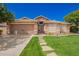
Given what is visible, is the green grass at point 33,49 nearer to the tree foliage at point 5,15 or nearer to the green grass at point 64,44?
the green grass at point 64,44

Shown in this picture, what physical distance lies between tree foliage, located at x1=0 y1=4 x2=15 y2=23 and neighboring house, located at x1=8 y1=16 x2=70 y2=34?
24 cm

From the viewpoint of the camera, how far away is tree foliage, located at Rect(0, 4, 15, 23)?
436 inches

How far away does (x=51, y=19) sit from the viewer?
434 inches

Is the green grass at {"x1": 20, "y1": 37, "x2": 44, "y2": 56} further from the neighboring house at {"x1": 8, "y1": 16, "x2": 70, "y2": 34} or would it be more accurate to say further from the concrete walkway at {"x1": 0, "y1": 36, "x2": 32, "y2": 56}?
the neighboring house at {"x1": 8, "y1": 16, "x2": 70, "y2": 34}

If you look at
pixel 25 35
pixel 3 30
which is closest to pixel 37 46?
pixel 25 35

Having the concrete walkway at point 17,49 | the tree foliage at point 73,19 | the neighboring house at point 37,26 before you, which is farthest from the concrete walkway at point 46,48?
the tree foliage at point 73,19

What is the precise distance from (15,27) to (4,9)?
79cm

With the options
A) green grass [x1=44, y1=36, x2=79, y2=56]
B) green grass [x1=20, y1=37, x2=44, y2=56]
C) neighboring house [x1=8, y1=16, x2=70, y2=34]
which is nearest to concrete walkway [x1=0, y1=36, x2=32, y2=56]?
green grass [x1=20, y1=37, x2=44, y2=56]

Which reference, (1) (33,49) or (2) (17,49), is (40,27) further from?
(2) (17,49)

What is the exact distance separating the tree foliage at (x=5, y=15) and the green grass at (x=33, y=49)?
1.17 m

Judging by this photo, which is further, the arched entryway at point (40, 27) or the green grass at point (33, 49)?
the arched entryway at point (40, 27)

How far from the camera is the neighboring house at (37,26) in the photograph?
36.5 feet

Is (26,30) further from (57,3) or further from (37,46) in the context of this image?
(57,3)

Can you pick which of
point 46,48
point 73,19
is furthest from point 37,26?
→ point 73,19
